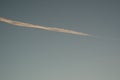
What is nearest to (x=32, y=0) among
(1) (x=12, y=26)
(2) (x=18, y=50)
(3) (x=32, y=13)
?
(3) (x=32, y=13)

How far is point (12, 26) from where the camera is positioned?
8.83 ft

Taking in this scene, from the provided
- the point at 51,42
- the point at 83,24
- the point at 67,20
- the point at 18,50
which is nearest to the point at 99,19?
the point at 83,24

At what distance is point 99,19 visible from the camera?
2.83 meters

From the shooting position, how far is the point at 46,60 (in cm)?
273

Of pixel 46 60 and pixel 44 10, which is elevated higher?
pixel 44 10

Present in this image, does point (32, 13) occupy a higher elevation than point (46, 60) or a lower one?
higher

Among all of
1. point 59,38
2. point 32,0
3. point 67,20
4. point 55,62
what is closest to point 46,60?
point 55,62

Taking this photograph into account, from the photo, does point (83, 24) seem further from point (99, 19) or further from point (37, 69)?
point (37, 69)

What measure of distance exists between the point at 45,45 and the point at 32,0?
51 cm

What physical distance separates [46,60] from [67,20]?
50 centimetres

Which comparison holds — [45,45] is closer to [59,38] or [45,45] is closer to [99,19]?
[59,38]

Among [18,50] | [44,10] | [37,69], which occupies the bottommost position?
[37,69]

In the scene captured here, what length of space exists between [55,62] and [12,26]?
60 cm

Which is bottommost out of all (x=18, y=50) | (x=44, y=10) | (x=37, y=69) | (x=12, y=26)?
(x=37, y=69)
